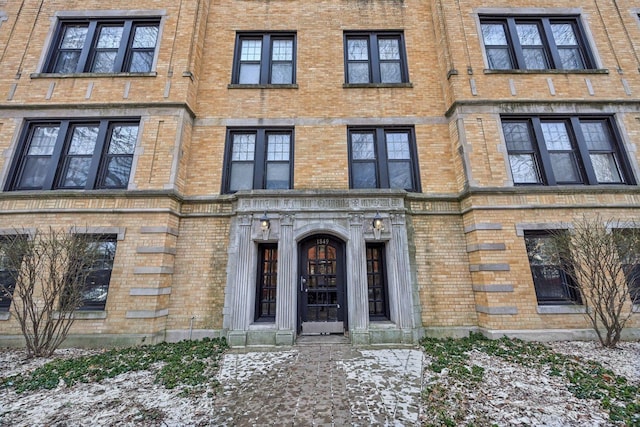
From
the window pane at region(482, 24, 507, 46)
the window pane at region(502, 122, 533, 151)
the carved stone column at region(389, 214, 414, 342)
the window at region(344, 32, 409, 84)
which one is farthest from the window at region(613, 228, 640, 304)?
the window at region(344, 32, 409, 84)

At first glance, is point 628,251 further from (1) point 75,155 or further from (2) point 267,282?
(1) point 75,155

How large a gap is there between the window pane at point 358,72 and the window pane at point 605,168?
694 centimetres

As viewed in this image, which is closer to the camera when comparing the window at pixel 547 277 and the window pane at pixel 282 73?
the window at pixel 547 277

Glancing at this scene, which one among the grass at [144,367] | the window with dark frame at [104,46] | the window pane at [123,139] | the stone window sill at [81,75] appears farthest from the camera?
the window with dark frame at [104,46]

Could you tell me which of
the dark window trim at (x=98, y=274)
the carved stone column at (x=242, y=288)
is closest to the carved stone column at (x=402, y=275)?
the carved stone column at (x=242, y=288)

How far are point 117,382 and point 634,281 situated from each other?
11.5m

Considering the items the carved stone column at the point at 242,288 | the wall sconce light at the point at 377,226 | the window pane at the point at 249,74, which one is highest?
the window pane at the point at 249,74

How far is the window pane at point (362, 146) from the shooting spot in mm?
8070

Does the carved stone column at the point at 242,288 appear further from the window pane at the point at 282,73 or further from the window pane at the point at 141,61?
the window pane at the point at 141,61

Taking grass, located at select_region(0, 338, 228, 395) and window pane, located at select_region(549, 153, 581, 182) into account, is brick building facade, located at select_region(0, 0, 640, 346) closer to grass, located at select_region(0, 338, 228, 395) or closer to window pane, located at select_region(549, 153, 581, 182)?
window pane, located at select_region(549, 153, 581, 182)

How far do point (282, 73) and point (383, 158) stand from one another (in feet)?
14.6

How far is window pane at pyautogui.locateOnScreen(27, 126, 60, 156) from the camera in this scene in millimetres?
7566

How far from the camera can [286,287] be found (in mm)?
6547

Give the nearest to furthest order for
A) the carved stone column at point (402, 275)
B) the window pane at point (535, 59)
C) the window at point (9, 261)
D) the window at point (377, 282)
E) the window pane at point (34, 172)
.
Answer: the window at point (9, 261) < the carved stone column at point (402, 275) < the window at point (377, 282) < the window pane at point (34, 172) < the window pane at point (535, 59)
